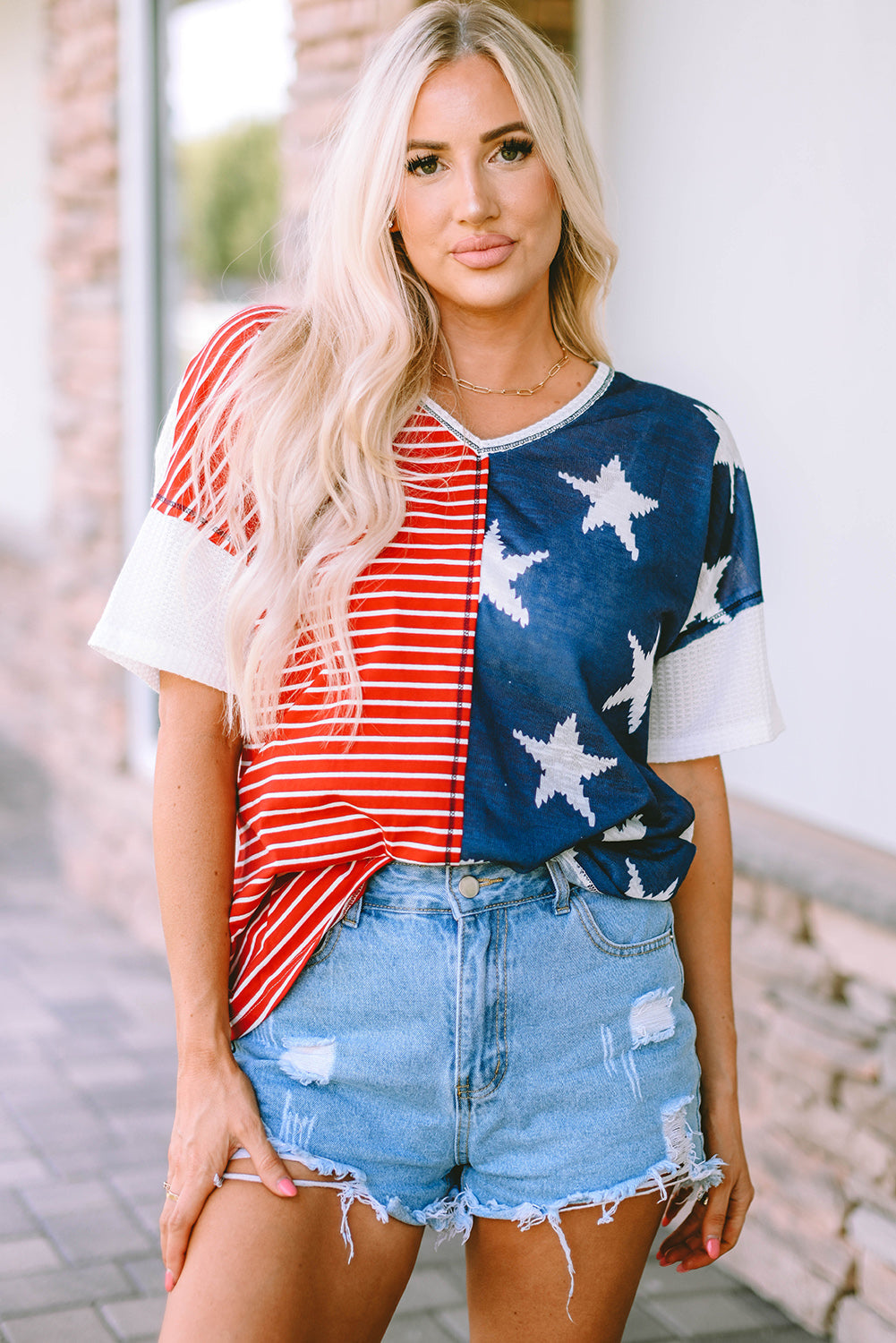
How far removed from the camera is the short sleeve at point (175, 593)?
156cm

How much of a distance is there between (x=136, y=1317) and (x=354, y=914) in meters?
1.77

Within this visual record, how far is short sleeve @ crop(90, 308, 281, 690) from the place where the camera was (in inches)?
61.4

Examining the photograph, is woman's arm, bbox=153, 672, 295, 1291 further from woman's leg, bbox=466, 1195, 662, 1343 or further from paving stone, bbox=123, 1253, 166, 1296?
paving stone, bbox=123, 1253, 166, 1296

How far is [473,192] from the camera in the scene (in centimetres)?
168

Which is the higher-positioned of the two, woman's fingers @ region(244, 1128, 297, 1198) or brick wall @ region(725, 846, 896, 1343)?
woman's fingers @ region(244, 1128, 297, 1198)

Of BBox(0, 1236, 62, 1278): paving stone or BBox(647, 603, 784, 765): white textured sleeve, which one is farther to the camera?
BBox(0, 1236, 62, 1278): paving stone

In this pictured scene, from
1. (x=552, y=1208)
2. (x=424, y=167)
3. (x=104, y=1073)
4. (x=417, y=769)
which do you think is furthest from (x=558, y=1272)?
(x=104, y=1073)

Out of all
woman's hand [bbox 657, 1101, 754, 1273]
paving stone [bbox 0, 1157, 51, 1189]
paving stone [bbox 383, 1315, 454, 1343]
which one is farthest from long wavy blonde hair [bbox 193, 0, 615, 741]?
paving stone [bbox 0, 1157, 51, 1189]

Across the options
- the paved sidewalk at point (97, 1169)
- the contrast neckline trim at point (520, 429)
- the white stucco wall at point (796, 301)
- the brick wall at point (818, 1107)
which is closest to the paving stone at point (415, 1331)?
the paved sidewalk at point (97, 1169)

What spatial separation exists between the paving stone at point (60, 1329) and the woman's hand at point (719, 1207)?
147 centimetres

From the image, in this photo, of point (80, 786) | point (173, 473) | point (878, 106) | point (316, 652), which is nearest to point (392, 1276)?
point (316, 652)

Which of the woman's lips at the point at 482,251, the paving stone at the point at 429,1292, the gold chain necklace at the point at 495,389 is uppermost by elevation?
the woman's lips at the point at 482,251

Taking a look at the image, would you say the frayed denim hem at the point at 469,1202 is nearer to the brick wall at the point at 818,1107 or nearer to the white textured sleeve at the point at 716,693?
the white textured sleeve at the point at 716,693

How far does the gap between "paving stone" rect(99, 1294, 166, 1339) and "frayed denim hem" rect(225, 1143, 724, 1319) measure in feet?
4.76
